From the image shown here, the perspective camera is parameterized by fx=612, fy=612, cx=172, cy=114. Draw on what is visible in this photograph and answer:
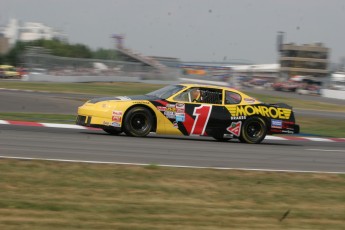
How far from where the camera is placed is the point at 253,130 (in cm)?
1488

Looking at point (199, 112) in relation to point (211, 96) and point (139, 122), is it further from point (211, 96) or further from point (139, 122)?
point (139, 122)

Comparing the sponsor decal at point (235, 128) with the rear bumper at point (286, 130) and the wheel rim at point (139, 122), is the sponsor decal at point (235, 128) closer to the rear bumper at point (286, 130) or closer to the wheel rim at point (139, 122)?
the rear bumper at point (286, 130)

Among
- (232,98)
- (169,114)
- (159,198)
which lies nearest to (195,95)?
(169,114)

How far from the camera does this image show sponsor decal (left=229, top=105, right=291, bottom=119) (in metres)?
14.6

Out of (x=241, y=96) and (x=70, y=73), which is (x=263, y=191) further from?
(x=70, y=73)

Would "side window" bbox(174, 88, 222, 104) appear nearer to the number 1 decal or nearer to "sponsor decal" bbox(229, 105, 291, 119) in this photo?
the number 1 decal

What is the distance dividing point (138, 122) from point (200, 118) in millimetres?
1479

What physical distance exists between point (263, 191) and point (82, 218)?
2.97 metres

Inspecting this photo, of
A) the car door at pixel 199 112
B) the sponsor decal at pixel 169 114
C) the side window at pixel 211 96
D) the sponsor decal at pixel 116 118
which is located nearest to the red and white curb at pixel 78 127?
the sponsor decal at pixel 116 118

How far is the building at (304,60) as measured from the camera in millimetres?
152000

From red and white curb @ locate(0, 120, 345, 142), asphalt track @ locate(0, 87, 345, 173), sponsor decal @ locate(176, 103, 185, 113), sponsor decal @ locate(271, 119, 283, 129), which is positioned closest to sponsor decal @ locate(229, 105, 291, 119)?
sponsor decal @ locate(271, 119, 283, 129)

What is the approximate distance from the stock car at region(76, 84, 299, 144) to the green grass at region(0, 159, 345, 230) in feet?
14.9

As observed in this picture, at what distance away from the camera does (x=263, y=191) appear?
782 centimetres

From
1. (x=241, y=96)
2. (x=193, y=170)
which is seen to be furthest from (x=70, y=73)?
(x=193, y=170)
